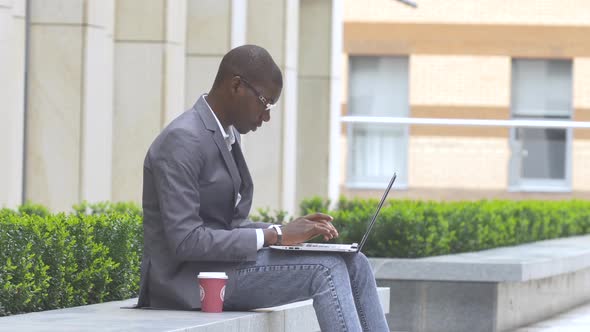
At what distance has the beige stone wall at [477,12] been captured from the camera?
2616cm

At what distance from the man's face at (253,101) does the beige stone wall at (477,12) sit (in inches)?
805

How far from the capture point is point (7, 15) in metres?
10.1

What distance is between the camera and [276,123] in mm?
13852

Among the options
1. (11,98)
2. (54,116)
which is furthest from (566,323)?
(11,98)

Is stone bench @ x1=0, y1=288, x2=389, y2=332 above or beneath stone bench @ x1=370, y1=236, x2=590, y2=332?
above

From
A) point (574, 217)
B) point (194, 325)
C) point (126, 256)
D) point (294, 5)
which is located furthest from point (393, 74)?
point (194, 325)

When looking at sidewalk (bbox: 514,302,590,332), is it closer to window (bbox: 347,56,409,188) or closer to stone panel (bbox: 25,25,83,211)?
stone panel (bbox: 25,25,83,211)

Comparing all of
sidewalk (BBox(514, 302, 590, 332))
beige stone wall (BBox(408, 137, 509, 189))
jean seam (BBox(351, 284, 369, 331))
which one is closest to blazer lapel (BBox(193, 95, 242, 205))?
jean seam (BBox(351, 284, 369, 331))

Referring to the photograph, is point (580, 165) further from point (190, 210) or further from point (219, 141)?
point (190, 210)

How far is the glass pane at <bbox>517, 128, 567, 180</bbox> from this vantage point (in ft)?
79.0

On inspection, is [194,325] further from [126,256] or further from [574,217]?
[574,217]

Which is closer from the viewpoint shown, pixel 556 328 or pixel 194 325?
pixel 194 325

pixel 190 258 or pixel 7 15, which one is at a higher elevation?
pixel 7 15

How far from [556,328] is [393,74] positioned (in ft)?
52.8
